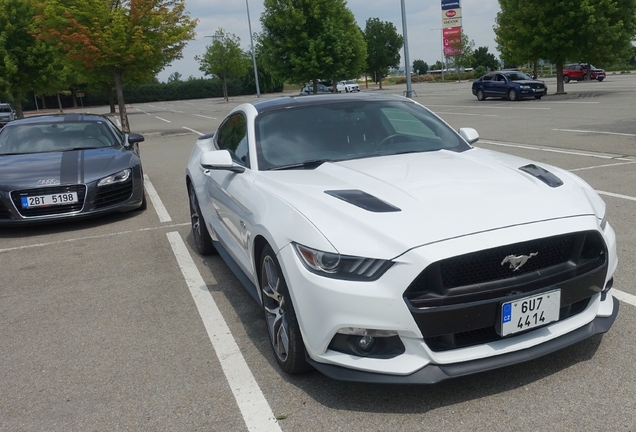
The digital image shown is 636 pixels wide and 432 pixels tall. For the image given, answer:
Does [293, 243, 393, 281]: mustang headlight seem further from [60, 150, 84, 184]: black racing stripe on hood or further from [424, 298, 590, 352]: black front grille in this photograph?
[60, 150, 84, 184]: black racing stripe on hood

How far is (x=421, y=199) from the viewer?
3221 millimetres

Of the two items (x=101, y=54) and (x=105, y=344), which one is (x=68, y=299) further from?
(x=101, y=54)

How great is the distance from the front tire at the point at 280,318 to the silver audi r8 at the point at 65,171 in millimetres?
4657

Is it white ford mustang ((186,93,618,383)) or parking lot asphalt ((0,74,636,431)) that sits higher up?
white ford mustang ((186,93,618,383))

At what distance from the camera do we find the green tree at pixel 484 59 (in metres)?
95.4

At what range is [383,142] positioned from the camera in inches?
181

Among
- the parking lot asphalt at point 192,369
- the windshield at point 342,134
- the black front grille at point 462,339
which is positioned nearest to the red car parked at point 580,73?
the parking lot asphalt at point 192,369

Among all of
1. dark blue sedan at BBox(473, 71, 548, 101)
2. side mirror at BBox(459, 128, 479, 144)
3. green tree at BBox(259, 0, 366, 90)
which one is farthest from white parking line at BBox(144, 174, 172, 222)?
green tree at BBox(259, 0, 366, 90)

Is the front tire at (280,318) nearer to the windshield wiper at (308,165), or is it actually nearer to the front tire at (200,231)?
the windshield wiper at (308,165)

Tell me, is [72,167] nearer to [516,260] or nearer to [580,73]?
[516,260]

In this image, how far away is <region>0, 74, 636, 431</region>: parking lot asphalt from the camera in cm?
298

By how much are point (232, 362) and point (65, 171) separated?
492 centimetres

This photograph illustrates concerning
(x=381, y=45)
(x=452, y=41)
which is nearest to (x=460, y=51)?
(x=452, y=41)

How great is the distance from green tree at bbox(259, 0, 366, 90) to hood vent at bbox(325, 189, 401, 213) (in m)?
31.6
